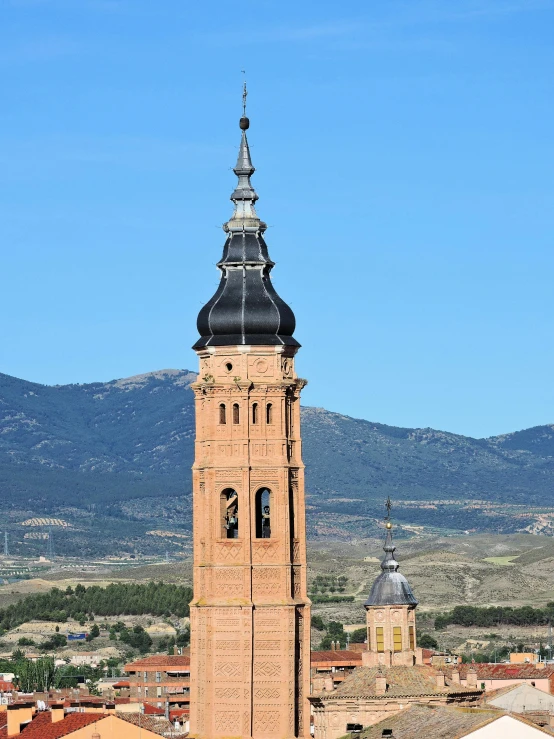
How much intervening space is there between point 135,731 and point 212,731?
14.3 meters

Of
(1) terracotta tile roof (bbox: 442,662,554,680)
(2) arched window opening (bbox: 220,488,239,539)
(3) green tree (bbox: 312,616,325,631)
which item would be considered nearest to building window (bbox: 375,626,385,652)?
(2) arched window opening (bbox: 220,488,239,539)

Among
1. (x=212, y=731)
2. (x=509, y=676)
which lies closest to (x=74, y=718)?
(x=212, y=731)

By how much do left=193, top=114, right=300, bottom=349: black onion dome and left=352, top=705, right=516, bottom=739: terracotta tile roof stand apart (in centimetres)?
1088

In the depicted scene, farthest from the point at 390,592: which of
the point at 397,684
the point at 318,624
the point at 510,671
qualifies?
the point at 318,624

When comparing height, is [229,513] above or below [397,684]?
above

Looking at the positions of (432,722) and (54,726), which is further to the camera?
(54,726)

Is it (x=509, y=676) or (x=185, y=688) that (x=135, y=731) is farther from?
(x=185, y=688)

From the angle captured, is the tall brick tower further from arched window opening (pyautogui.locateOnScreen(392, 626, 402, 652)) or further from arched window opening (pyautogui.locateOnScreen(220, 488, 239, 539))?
arched window opening (pyautogui.locateOnScreen(392, 626, 402, 652))

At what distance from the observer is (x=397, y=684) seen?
242 ft

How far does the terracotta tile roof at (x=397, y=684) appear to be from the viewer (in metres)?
72.9

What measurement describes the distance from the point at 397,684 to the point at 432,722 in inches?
432

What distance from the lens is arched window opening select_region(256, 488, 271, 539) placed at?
215 feet

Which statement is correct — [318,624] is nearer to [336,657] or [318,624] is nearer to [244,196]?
[336,657]

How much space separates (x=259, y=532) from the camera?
65625 mm
